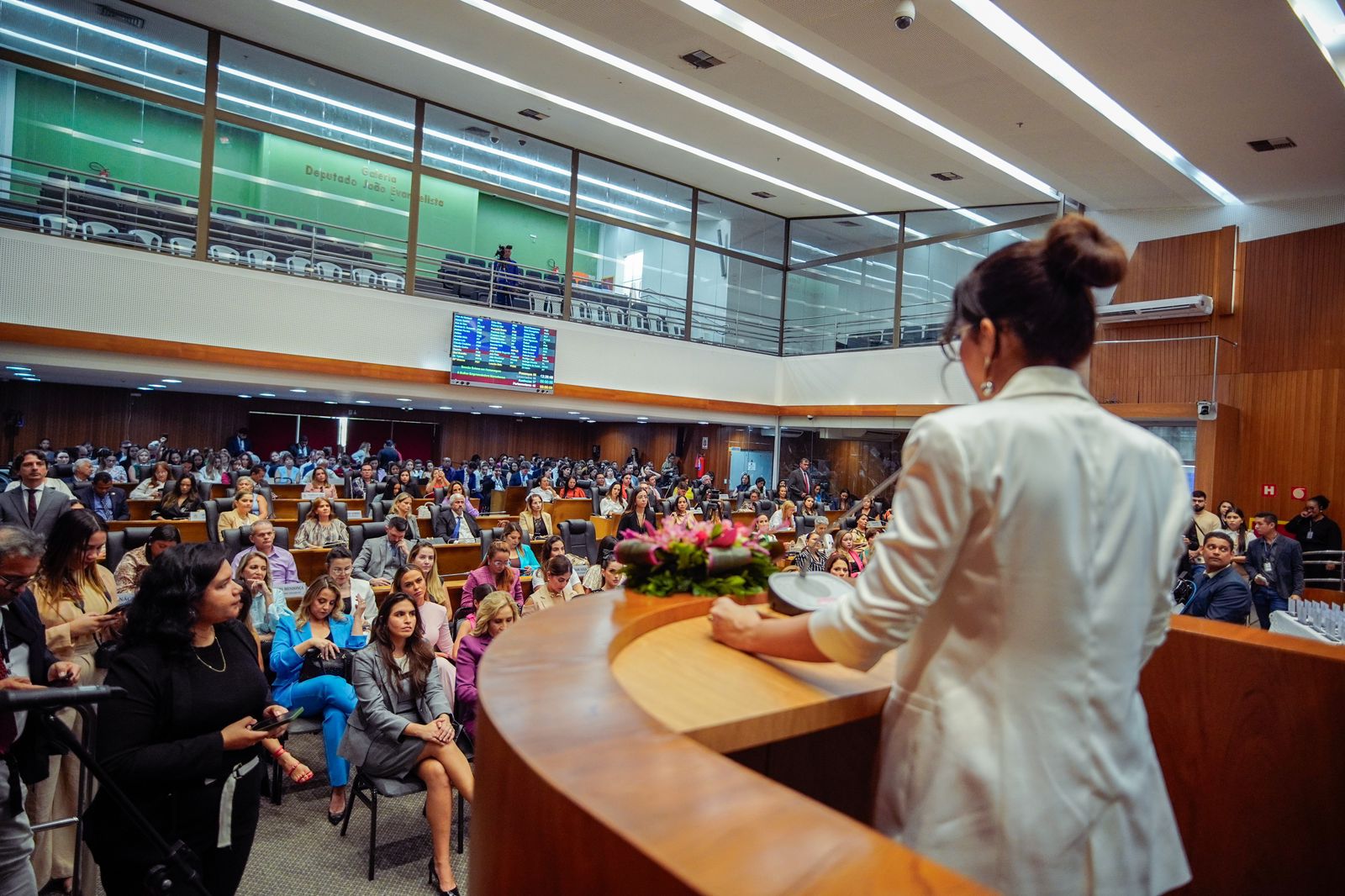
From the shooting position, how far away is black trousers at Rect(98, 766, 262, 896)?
6.61ft

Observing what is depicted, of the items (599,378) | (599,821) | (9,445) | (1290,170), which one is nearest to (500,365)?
(599,378)

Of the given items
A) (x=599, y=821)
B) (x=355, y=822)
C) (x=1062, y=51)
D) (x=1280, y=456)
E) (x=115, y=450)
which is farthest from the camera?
(x=115, y=450)

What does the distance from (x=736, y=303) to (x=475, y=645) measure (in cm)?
1225

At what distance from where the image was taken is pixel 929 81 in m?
8.38

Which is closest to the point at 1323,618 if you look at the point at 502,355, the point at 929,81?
the point at 929,81

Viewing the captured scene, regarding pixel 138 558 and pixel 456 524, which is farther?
pixel 456 524

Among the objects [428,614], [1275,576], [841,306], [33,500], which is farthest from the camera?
[841,306]

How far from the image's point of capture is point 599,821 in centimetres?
66

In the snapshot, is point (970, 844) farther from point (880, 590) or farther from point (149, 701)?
point (149, 701)

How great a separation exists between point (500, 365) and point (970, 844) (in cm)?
1112

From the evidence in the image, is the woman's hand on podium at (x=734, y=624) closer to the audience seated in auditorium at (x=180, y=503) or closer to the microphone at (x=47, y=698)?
the microphone at (x=47, y=698)

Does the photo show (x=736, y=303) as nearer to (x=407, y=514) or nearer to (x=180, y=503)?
(x=407, y=514)

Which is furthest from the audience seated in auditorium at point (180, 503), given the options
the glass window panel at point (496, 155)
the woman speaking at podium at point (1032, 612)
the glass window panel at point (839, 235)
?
the glass window panel at point (839, 235)

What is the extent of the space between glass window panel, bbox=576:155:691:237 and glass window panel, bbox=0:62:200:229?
19.3 feet
